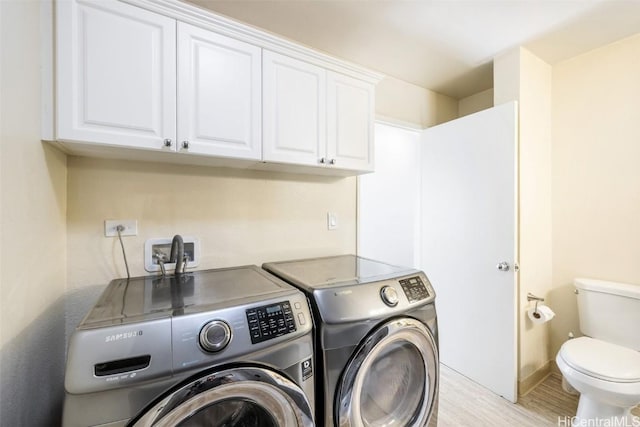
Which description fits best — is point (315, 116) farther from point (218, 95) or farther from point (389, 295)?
point (389, 295)

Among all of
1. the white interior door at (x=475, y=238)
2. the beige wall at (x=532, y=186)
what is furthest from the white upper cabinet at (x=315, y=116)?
the beige wall at (x=532, y=186)

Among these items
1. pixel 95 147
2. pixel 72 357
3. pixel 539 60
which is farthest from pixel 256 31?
pixel 539 60

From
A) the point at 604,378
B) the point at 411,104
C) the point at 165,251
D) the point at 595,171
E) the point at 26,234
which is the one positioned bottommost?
the point at 604,378

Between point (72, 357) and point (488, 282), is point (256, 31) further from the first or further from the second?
point (488, 282)

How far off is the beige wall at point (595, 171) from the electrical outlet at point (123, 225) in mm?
2981

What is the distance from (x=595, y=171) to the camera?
200 centimetres

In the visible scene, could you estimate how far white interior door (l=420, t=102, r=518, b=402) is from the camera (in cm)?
192

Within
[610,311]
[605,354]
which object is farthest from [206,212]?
[610,311]

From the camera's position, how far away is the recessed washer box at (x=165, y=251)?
4.62ft

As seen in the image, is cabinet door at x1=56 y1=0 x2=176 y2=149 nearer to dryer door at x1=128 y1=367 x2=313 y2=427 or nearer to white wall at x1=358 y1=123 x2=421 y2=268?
dryer door at x1=128 y1=367 x2=313 y2=427

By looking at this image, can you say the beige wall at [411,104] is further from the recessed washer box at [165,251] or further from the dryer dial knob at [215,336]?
the dryer dial knob at [215,336]

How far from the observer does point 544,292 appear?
2174mm

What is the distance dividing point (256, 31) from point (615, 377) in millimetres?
2540

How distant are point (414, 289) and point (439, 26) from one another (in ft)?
5.44
